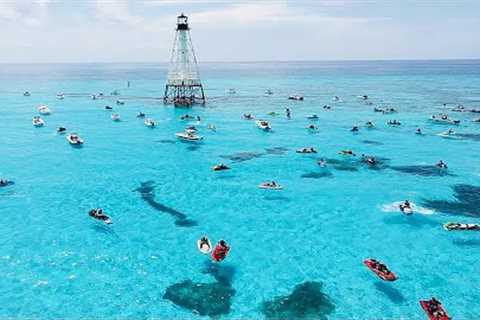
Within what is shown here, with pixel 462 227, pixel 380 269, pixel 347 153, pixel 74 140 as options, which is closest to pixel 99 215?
pixel 380 269

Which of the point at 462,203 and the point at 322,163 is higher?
the point at 322,163

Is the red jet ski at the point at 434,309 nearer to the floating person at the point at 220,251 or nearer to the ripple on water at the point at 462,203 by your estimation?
the floating person at the point at 220,251

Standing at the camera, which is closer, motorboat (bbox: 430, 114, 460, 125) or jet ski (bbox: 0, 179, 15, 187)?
jet ski (bbox: 0, 179, 15, 187)

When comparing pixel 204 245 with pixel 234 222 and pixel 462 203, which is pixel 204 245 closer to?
pixel 234 222

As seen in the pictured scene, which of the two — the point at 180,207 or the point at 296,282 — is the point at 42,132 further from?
the point at 296,282

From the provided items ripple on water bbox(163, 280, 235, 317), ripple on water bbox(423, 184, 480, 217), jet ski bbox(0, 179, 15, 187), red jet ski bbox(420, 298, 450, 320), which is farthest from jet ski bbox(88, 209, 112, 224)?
ripple on water bbox(423, 184, 480, 217)

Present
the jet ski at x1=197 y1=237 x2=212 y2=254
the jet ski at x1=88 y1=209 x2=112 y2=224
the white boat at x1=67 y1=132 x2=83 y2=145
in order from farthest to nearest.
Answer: the white boat at x1=67 y1=132 x2=83 y2=145 → the jet ski at x1=88 y1=209 x2=112 y2=224 → the jet ski at x1=197 y1=237 x2=212 y2=254

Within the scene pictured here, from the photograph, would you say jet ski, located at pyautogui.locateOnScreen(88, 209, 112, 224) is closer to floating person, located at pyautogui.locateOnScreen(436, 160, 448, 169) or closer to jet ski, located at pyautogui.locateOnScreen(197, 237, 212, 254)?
jet ski, located at pyautogui.locateOnScreen(197, 237, 212, 254)
